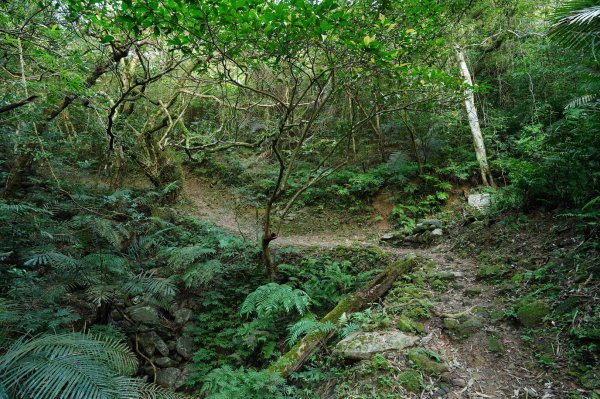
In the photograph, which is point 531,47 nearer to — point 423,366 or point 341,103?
point 341,103

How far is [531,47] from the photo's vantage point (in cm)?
939

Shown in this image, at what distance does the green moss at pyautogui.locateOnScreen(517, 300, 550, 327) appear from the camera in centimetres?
321

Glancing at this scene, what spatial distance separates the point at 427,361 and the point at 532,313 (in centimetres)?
131

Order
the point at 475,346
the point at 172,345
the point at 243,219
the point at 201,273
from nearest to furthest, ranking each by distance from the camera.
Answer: the point at 475,346
the point at 172,345
the point at 201,273
the point at 243,219

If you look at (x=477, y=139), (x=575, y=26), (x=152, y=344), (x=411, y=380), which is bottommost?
(x=152, y=344)

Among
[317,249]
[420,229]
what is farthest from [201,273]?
[420,229]

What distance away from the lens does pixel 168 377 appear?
4.60 meters

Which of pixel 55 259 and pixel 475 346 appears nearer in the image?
pixel 475 346

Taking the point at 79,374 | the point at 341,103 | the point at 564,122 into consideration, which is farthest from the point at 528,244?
the point at 341,103

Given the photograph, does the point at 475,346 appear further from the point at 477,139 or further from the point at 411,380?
the point at 477,139

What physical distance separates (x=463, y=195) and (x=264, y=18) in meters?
8.07

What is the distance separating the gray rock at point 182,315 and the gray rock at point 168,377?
88cm

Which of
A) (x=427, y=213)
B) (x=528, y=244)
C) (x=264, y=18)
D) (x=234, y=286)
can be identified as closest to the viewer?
(x=264, y=18)

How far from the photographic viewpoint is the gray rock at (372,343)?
3.14m
